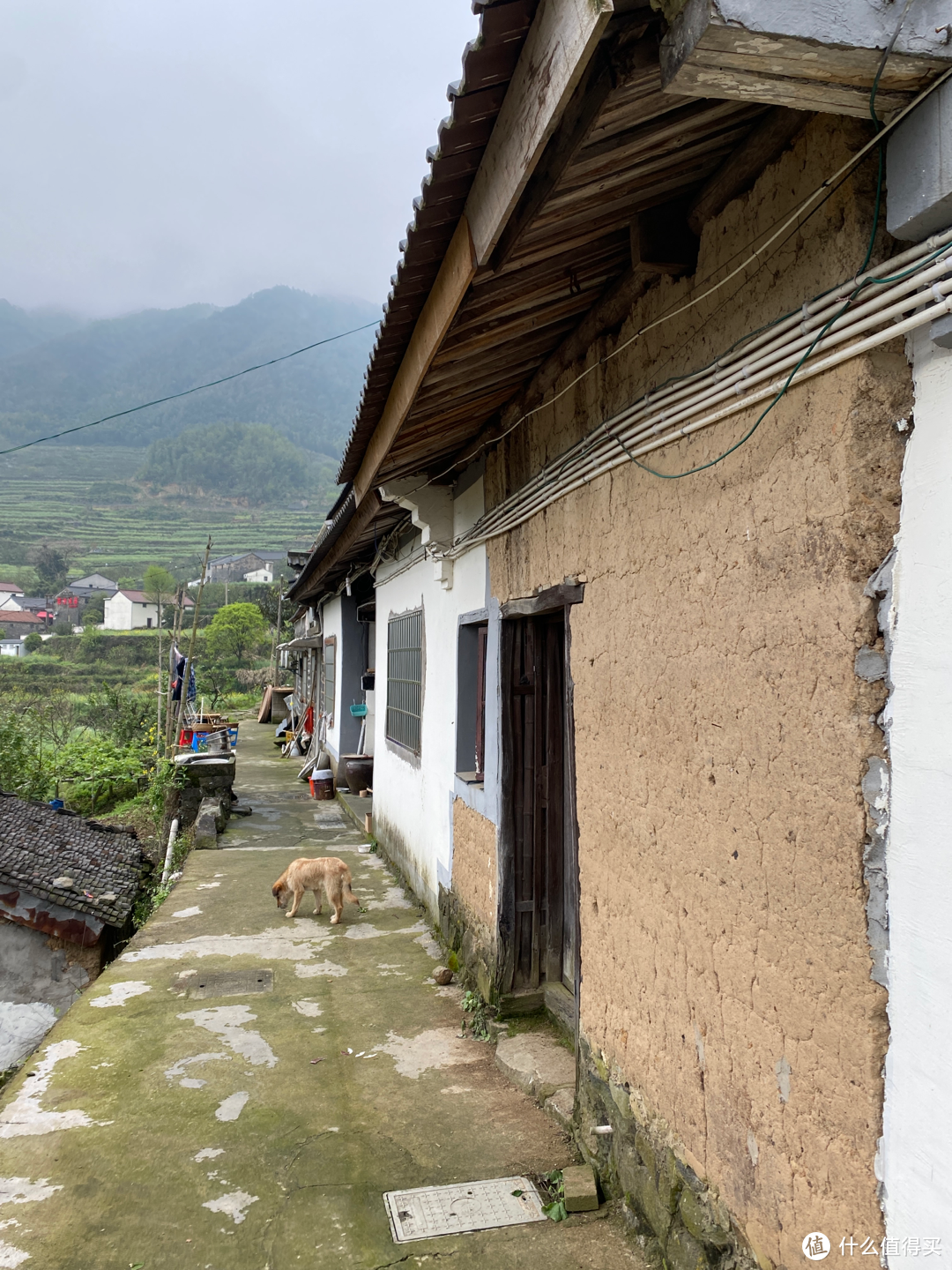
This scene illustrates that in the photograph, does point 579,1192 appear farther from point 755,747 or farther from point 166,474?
point 166,474

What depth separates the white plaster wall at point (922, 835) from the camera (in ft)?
4.85

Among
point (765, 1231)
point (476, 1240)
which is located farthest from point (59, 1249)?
point (765, 1231)

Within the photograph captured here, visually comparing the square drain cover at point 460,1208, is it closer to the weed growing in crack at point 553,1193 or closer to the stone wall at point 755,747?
the weed growing in crack at point 553,1193

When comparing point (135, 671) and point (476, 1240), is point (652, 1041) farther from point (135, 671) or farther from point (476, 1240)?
point (135, 671)

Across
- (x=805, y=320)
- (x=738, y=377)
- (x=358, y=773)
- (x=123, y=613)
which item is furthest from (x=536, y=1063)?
(x=123, y=613)

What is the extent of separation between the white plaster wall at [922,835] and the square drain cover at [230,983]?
4.14 m

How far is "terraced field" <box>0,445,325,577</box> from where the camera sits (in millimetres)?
92875

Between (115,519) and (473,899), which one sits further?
(115,519)

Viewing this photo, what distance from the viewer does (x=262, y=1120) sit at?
11.5 ft

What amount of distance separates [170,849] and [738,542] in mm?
8996

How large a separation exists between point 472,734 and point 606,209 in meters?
3.77

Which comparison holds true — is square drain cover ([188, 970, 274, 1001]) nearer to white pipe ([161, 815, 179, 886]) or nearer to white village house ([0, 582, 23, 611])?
white pipe ([161, 815, 179, 886])

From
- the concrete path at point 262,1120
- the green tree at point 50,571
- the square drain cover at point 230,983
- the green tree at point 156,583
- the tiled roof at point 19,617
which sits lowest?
the square drain cover at point 230,983

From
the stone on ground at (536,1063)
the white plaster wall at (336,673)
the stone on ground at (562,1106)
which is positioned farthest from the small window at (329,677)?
the stone on ground at (562,1106)
